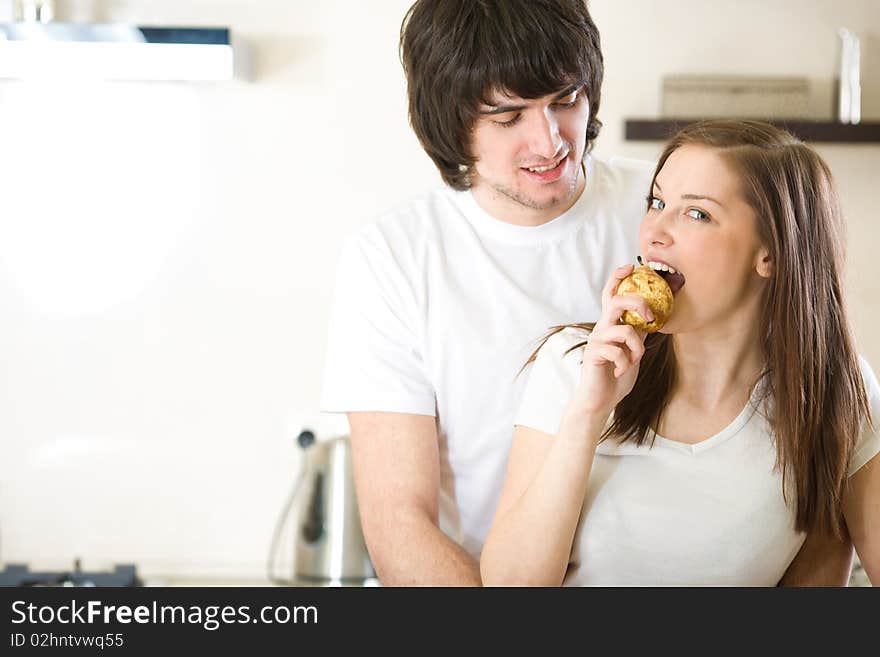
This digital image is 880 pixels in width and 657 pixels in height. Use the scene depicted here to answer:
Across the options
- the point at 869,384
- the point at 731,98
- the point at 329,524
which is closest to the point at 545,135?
the point at 869,384

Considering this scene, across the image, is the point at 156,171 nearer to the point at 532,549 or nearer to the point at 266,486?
the point at 266,486

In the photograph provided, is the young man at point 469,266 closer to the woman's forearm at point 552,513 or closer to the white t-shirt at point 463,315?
the white t-shirt at point 463,315

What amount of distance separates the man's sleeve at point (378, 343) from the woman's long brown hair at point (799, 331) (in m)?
0.32

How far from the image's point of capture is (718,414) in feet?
3.89

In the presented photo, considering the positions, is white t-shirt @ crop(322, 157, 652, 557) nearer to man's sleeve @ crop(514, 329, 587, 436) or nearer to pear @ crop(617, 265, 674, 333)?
man's sleeve @ crop(514, 329, 587, 436)

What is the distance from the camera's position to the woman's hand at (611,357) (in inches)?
39.6

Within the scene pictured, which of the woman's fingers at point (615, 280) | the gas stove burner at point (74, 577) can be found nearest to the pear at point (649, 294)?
the woman's fingers at point (615, 280)

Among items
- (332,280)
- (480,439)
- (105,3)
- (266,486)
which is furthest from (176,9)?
(480,439)

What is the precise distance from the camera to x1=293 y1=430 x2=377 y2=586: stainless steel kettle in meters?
2.54

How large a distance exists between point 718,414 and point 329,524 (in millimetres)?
1549

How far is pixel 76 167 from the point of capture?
2.84 m

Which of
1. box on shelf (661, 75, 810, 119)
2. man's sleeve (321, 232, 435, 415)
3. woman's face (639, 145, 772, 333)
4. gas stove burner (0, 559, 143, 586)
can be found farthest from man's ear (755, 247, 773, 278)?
gas stove burner (0, 559, 143, 586)
